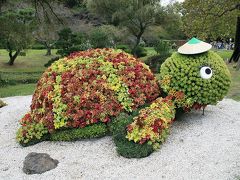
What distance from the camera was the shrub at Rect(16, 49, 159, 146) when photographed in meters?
7.45

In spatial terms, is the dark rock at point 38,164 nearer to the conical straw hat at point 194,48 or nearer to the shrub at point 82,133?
the shrub at point 82,133

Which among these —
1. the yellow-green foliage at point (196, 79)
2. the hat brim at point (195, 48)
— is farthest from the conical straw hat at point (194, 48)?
the yellow-green foliage at point (196, 79)

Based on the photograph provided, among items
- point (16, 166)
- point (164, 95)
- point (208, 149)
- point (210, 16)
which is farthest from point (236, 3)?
point (16, 166)

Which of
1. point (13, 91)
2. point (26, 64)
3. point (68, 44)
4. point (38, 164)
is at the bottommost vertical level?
point (26, 64)

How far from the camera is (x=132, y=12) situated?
90.9 feet

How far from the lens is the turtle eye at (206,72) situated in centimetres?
776

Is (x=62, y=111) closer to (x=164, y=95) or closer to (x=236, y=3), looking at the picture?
(x=164, y=95)

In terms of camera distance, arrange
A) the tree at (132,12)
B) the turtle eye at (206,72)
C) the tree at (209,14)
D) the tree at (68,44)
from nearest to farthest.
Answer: the turtle eye at (206,72)
the tree at (209,14)
the tree at (68,44)
the tree at (132,12)

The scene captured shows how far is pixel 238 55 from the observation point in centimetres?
2284

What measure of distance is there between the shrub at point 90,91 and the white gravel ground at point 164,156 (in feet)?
1.71

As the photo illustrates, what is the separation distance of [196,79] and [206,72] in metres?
0.26

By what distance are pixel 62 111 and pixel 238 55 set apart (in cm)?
1754

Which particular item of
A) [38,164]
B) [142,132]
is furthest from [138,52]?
[38,164]

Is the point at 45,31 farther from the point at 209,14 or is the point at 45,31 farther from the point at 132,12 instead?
the point at 209,14
